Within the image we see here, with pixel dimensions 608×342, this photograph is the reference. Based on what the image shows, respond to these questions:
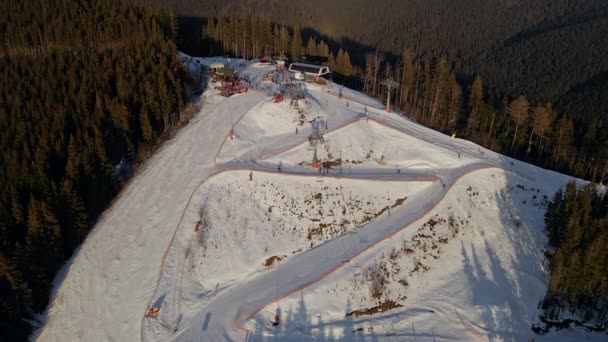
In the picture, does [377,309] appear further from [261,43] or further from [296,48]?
[261,43]

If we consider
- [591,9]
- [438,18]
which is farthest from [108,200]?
[591,9]

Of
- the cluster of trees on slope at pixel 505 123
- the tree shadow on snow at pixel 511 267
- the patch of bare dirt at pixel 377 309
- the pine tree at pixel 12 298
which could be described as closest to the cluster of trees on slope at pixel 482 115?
the cluster of trees on slope at pixel 505 123

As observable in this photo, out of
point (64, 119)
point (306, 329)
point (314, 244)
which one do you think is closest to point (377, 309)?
point (306, 329)

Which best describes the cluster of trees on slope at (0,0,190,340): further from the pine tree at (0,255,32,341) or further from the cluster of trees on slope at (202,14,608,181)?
the cluster of trees on slope at (202,14,608,181)

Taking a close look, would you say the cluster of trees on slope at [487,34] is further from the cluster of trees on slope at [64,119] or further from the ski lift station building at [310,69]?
the cluster of trees on slope at [64,119]

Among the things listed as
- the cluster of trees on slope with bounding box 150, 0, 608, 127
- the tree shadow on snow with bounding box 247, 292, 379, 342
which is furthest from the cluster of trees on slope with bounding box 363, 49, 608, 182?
the cluster of trees on slope with bounding box 150, 0, 608, 127

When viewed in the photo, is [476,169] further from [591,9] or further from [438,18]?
[591,9]
